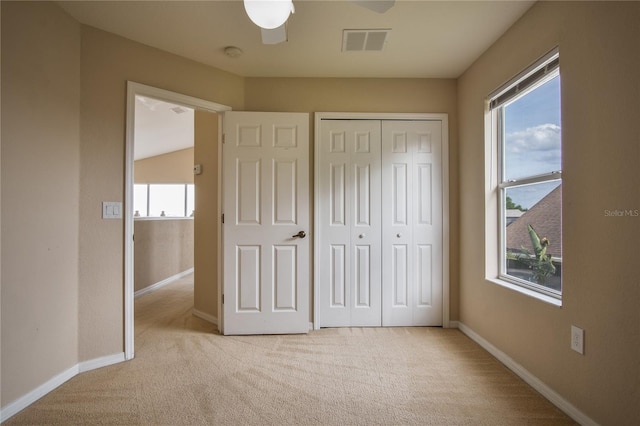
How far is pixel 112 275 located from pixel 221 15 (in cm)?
199

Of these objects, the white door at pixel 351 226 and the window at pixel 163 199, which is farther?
the window at pixel 163 199

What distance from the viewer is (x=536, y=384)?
179 centimetres

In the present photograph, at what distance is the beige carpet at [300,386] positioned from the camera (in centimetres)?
156

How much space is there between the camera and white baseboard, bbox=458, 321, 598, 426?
1.50m

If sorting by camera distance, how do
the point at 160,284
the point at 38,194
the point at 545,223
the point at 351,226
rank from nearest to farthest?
1. the point at 38,194
2. the point at 545,223
3. the point at 351,226
4. the point at 160,284

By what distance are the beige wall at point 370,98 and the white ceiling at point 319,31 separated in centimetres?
13

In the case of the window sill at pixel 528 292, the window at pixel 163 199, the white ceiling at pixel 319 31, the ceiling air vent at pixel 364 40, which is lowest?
the window sill at pixel 528 292

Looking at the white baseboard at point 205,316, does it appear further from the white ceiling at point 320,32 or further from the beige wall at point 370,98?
the white ceiling at point 320,32

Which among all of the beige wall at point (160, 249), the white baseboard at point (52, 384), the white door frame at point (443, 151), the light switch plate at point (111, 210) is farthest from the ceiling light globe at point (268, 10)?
the beige wall at point (160, 249)

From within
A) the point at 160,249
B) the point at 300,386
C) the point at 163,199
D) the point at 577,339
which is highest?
the point at 163,199

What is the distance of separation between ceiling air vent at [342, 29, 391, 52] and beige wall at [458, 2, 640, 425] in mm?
909

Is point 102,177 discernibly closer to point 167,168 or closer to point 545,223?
point 545,223

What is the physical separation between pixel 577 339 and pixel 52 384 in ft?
10.1

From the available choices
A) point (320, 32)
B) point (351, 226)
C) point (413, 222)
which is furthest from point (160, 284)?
point (320, 32)
